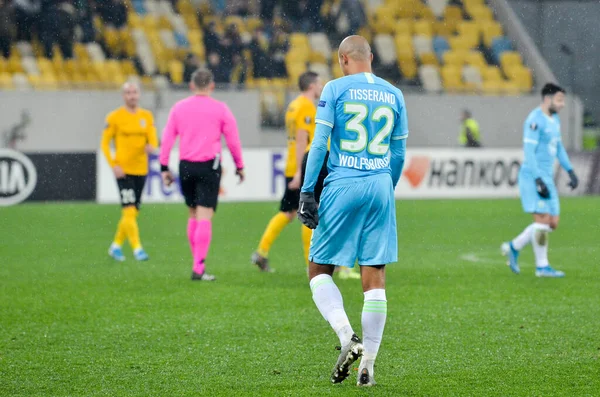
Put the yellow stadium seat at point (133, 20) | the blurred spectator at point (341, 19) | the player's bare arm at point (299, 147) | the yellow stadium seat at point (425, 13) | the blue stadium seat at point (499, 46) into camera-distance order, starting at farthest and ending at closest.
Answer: the yellow stadium seat at point (425, 13)
the blue stadium seat at point (499, 46)
the blurred spectator at point (341, 19)
the yellow stadium seat at point (133, 20)
the player's bare arm at point (299, 147)

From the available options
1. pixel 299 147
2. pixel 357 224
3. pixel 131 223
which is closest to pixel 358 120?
pixel 357 224

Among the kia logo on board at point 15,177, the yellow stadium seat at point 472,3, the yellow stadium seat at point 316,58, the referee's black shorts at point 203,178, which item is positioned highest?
the yellow stadium seat at point 472,3

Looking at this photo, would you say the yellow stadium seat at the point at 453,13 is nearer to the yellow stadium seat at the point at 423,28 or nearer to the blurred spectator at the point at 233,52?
the yellow stadium seat at the point at 423,28

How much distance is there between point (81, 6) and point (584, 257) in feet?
59.3

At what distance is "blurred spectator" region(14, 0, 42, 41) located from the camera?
26.4m

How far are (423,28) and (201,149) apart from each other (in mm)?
21736

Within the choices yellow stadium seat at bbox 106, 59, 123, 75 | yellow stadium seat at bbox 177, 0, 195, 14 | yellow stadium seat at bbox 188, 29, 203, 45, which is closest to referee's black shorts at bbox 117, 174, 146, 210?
yellow stadium seat at bbox 106, 59, 123, 75

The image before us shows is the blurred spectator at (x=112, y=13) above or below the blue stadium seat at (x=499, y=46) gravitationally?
above

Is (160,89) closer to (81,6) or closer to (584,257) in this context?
(81,6)

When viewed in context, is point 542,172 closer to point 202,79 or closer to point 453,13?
point 202,79

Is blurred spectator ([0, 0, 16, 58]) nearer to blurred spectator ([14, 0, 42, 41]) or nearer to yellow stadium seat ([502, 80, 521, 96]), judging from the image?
blurred spectator ([14, 0, 42, 41])

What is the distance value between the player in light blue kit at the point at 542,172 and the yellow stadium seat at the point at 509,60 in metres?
19.1

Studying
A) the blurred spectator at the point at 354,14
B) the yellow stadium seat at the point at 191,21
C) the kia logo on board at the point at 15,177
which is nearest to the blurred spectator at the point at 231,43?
the yellow stadium seat at the point at 191,21

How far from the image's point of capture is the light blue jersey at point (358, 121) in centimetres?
562
